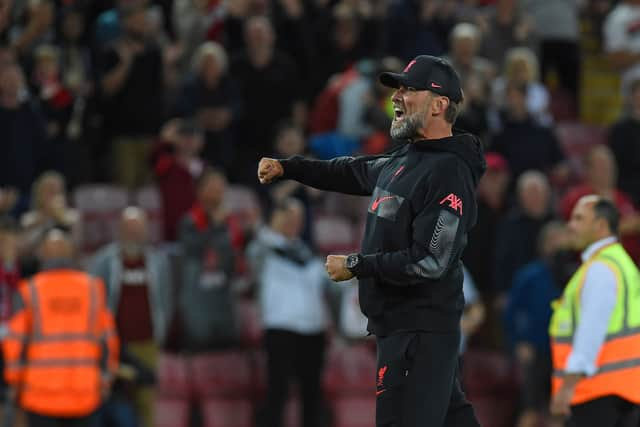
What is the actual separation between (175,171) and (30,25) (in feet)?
6.42

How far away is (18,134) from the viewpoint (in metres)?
11.8

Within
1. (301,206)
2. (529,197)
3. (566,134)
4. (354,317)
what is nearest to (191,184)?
(301,206)

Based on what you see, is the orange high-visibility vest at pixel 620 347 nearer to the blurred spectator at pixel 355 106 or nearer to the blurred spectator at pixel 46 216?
the blurred spectator at pixel 46 216

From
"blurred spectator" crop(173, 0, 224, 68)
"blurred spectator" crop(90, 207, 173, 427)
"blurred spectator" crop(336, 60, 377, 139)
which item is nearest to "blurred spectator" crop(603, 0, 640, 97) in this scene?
"blurred spectator" crop(336, 60, 377, 139)

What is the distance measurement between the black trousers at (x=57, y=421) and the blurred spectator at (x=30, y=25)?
3.68 metres

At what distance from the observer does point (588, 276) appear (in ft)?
24.2

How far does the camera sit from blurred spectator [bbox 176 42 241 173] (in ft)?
41.2

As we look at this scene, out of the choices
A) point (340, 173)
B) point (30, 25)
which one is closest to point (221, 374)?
point (30, 25)

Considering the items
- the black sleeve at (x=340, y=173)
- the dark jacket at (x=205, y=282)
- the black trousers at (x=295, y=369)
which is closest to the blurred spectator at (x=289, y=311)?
the black trousers at (x=295, y=369)

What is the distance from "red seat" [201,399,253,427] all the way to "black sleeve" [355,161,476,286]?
611 cm

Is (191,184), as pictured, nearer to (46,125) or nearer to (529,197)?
(46,125)

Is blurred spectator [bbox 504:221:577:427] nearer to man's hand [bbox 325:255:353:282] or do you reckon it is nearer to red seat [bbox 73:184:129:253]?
red seat [bbox 73:184:129:253]

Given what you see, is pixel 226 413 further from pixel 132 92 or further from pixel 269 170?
pixel 269 170

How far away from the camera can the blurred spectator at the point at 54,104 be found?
12.3m
